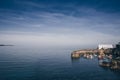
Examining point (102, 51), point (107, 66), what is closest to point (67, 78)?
point (107, 66)

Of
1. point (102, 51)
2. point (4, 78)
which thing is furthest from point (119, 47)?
point (4, 78)

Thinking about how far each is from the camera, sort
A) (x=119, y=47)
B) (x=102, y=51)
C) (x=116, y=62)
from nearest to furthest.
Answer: (x=116, y=62) → (x=119, y=47) → (x=102, y=51)

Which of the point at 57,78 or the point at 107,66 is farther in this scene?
the point at 107,66

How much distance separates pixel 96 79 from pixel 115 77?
12.1 meters

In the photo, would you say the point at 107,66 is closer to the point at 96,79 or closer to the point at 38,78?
the point at 96,79

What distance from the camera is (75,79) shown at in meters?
71.7

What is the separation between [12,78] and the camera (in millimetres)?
71562

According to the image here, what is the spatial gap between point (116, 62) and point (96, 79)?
33500 mm

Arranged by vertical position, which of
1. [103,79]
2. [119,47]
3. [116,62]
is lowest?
[103,79]

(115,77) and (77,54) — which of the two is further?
(77,54)

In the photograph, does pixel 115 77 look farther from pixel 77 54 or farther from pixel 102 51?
pixel 102 51

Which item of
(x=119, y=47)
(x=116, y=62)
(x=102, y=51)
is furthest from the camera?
(x=102, y=51)

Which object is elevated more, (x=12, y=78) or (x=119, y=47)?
(x=119, y=47)

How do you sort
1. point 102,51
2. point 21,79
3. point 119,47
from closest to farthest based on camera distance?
point 21,79 < point 119,47 < point 102,51
